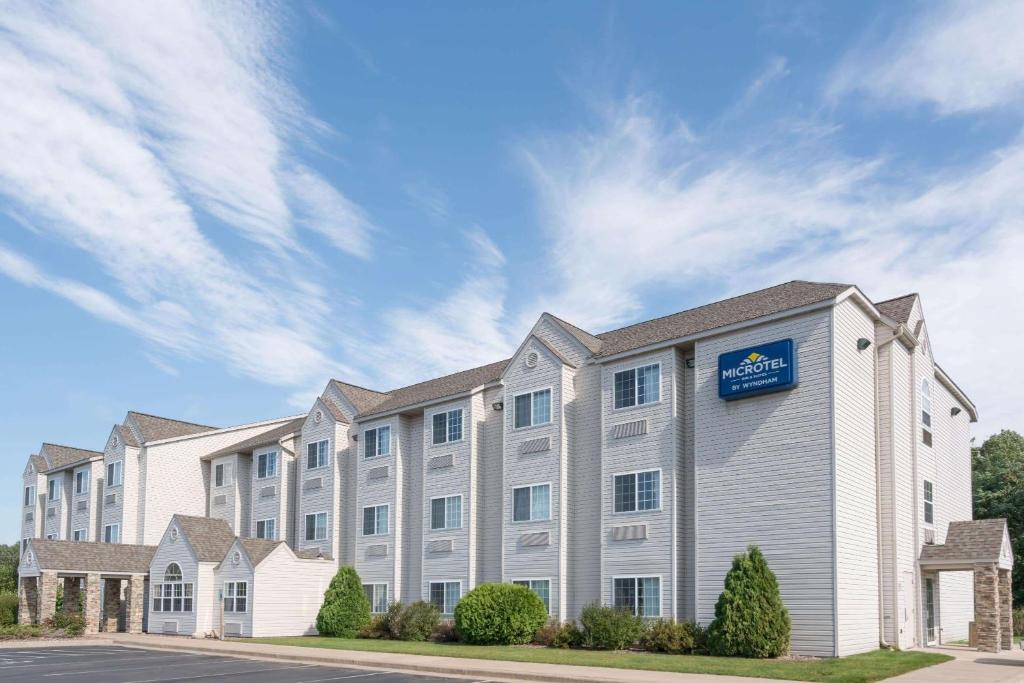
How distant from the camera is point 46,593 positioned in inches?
1695

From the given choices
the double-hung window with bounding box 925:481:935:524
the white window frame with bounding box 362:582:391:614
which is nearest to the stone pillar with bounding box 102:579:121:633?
the white window frame with bounding box 362:582:391:614

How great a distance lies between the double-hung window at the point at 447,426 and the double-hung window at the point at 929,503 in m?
17.3

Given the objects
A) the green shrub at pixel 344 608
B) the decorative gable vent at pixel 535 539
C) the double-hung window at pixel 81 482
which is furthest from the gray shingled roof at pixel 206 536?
the decorative gable vent at pixel 535 539

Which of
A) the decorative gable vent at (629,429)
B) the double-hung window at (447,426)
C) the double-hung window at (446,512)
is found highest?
the double-hung window at (447,426)

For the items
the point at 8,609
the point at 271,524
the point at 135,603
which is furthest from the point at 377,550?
the point at 8,609

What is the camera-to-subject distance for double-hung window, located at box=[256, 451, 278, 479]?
47500 millimetres

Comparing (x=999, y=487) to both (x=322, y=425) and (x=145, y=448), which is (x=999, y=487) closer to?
(x=322, y=425)

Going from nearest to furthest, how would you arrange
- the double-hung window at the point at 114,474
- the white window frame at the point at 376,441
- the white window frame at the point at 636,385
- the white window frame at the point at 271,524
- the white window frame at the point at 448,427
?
the white window frame at the point at 636,385 < the white window frame at the point at 448,427 < the white window frame at the point at 376,441 < the white window frame at the point at 271,524 < the double-hung window at the point at 114,474

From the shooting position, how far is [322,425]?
1762 inches

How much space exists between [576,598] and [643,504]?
4.62 meters

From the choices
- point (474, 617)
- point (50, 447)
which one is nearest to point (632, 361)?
point (474, 617)

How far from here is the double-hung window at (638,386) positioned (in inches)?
1248

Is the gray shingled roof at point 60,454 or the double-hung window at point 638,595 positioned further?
the gray shingled roof at point 60,454

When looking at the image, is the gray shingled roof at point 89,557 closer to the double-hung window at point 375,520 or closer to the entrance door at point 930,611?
the double-hung window at point 375,520
